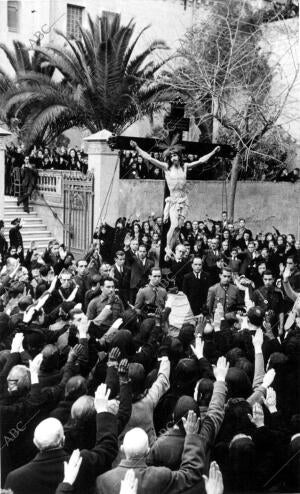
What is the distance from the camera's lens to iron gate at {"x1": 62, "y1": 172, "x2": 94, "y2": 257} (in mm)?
15172

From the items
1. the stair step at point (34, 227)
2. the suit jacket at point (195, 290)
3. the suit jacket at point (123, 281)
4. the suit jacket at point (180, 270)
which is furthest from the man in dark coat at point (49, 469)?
the stair step at point (34, 227)

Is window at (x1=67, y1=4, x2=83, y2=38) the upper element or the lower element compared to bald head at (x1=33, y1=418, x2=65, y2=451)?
upper

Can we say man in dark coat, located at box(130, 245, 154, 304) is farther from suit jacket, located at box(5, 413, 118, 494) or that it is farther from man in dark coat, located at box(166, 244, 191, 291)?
suit jacket, located at box(5, 413, 118, 494)

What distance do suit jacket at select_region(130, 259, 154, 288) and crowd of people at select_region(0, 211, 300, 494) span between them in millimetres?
1507

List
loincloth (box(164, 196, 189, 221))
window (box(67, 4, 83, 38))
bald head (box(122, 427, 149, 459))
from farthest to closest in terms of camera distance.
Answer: window (box(67, 4, 83, 38)) → loincloth (box(164, 196, 189, 221)) → bald head (box(122, 427, 149, 459))

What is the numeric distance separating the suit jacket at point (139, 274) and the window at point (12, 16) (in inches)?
583

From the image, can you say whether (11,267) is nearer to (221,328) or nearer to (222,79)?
(221,328)

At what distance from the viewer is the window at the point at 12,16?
23.0 m

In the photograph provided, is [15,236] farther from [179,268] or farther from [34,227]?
[179,268]

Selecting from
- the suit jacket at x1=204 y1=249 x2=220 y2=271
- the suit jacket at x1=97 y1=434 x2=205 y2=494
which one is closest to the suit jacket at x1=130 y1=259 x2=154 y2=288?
the suit jacket at x1=204 y1=249 x2=220 y2=271

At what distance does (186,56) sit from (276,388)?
15751mm

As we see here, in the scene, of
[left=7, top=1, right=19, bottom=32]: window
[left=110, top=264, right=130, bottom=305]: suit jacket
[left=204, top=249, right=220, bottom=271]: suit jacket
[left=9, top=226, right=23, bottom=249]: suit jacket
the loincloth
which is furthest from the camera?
[left=7, top=1, right=19, bottom=32]: window

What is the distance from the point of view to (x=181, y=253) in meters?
11.3

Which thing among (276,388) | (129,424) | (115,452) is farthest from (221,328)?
(115,452)
